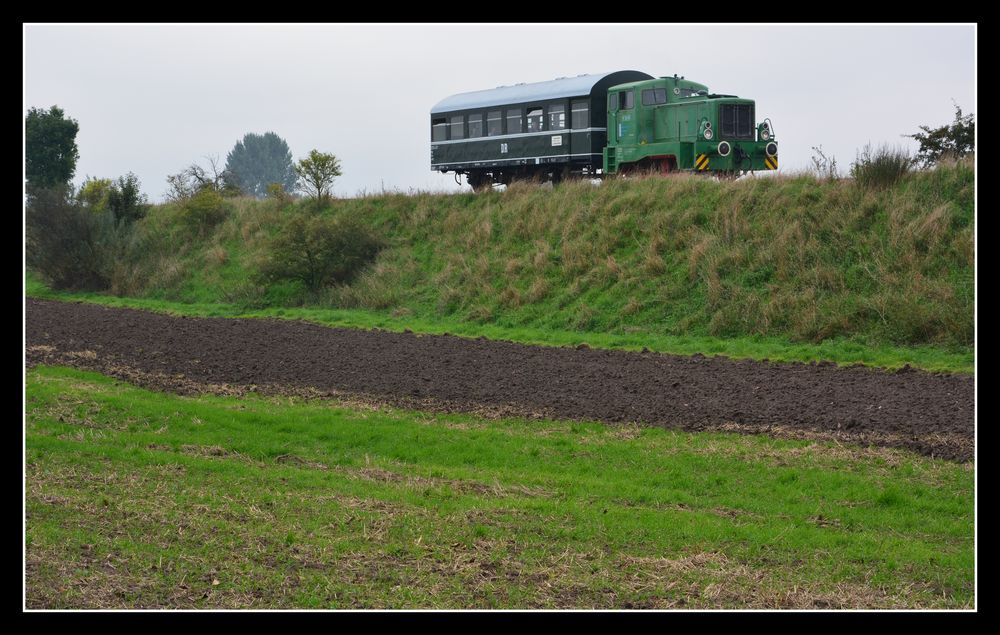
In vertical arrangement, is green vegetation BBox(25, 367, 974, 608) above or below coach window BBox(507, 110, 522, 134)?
below

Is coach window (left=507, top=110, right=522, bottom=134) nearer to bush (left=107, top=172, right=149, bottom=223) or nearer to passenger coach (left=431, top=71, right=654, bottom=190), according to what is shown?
passenger coach (left=431, top=71, right=654, bottom=190)

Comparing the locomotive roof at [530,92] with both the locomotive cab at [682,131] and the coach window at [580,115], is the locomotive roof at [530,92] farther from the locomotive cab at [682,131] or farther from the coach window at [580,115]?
the locomotive cab at [682,131]

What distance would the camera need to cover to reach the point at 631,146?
94.6 feet

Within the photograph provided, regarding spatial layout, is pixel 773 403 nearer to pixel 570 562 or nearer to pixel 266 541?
pixel 570 562

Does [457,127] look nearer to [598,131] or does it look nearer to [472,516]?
[598,131]

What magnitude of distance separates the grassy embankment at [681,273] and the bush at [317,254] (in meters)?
0.53

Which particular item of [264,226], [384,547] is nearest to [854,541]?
[384,547]

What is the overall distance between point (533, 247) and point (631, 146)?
4.99m

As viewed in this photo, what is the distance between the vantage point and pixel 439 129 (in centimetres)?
3478

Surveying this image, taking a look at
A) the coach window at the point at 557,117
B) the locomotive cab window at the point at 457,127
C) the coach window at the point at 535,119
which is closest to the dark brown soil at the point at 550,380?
the coach window at the point at 557,117

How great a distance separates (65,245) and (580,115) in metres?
19.5

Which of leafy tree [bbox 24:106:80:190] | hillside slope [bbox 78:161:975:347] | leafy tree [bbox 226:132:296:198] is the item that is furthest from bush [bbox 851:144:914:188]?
leafy tree [bbox 226:132:296:198]

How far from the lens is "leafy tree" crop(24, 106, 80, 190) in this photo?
46.0 m

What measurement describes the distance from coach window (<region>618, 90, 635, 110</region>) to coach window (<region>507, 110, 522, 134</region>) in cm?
395
